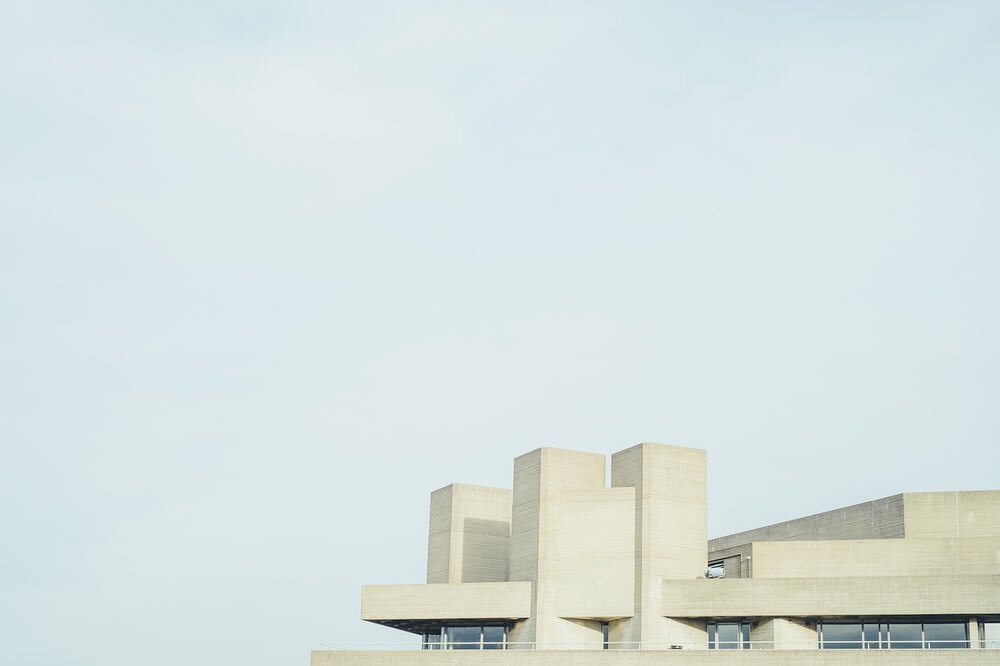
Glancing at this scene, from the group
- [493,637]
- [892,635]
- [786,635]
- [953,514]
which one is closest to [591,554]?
[493,637]

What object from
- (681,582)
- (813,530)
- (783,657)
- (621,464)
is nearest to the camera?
(783,657)

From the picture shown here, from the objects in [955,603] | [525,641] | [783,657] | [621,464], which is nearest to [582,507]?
[621,464]

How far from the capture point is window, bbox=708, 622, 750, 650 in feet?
175

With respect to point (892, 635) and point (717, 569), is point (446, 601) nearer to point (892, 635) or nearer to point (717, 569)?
point (717, 569)

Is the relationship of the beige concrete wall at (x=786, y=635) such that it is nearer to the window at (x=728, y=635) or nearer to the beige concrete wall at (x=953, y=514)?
the window at (x=728, y=635)

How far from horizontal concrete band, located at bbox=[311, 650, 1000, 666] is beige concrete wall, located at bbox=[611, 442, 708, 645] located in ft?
9.14

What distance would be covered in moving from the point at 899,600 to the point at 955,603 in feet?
6.80

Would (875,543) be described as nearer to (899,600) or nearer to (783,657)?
(899,600)

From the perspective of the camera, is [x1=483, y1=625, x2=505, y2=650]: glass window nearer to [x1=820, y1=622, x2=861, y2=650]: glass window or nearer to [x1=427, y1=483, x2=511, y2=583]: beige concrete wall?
[x1=427, y1=483, x2=511, y2=583]: beige concrete wall

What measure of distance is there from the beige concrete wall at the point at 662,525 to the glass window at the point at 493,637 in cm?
564

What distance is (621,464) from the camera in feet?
186

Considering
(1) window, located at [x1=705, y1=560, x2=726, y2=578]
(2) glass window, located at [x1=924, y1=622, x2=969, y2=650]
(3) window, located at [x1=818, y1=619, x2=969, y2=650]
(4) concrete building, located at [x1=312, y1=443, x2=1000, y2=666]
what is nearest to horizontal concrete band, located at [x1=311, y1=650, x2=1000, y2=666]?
(4) concrete building, located at [x1=312, y1=443, x2=1000, y2=666]

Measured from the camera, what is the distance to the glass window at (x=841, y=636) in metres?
51.3

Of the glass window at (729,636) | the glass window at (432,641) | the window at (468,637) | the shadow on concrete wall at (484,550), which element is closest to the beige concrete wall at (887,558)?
the glass window at (729,636)
